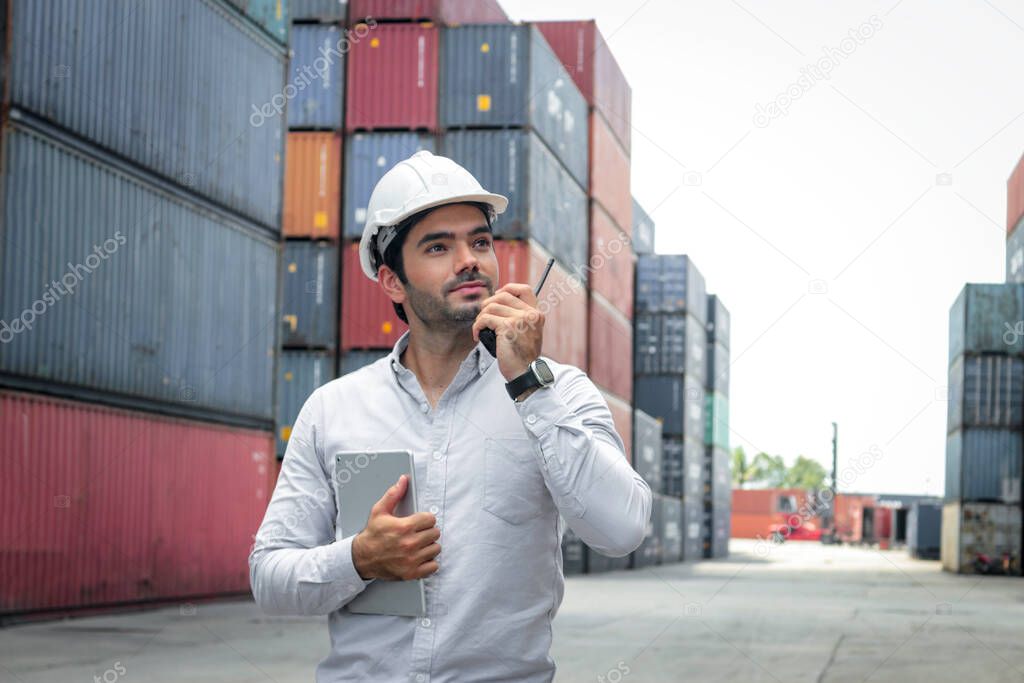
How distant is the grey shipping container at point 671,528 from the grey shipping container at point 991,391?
9.31 meters

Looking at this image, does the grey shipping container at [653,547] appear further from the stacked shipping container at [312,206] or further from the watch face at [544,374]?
the watch face at [544,374]

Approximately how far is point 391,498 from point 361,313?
23540mm

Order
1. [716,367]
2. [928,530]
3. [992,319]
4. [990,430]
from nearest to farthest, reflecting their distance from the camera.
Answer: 1. [992,319]
2. [990,430]
3. [716,367]
4. [928,530]

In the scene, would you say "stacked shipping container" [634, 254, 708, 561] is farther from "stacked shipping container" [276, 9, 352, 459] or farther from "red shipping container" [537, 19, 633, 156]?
"stacked shipping container" [276, 9, 352, 459]

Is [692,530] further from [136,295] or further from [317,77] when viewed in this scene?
[136,295]

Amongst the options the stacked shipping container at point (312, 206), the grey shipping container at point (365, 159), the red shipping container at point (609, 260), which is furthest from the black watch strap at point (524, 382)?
the red shipping container at point (609, 260)

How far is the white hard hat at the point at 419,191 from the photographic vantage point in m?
2.75

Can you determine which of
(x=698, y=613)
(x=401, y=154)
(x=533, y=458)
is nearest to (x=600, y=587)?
(x=698, y=613)

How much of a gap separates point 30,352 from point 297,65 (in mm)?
13075

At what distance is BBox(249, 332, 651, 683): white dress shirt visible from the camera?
2473mm

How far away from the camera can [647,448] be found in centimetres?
4050

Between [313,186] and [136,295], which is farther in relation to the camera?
[313,186]

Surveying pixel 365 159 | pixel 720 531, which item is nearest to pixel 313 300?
pixel 365 159

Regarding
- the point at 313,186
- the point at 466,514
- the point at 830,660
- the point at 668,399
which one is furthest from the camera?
the point at 668,399
